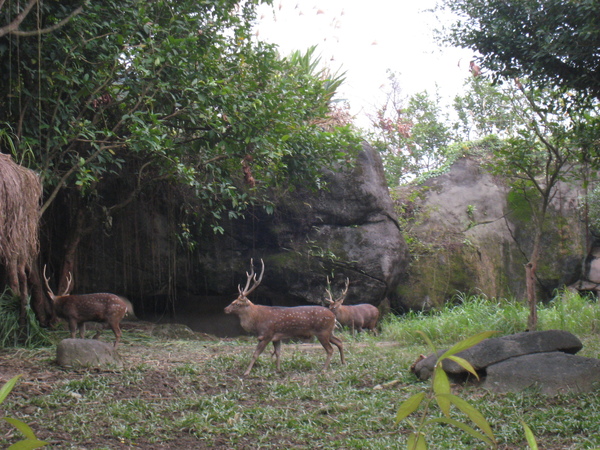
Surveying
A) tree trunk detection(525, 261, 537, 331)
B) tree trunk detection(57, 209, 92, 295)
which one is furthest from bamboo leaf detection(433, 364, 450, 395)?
tree trunk detection(57, 209, 92, 295)

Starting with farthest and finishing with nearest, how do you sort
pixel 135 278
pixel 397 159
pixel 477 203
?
pixel 397 159, pixel 477 203, pixel 135 278

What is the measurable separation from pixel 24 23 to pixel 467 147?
442 inches

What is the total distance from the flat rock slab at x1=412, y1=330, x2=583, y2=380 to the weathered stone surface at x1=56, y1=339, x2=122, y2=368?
3.33m

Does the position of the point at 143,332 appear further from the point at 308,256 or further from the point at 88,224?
the point at 308,256

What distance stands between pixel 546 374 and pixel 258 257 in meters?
6.64

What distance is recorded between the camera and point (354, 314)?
1034 centimetres

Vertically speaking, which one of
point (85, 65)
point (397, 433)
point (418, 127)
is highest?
point (418, 127)

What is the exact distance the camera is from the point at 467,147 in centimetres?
1517

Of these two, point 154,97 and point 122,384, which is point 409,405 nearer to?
point 122,384

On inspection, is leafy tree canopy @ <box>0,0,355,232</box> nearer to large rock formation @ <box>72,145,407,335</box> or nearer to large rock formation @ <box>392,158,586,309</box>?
large rock formation @ <box>72,145,407,335</box>

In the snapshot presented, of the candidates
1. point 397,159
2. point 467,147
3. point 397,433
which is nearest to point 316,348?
point 397,433

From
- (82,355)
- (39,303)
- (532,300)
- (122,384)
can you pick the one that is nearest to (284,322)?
(122,384)

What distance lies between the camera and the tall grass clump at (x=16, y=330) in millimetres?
7543

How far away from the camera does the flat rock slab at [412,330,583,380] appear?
5.78 meters
